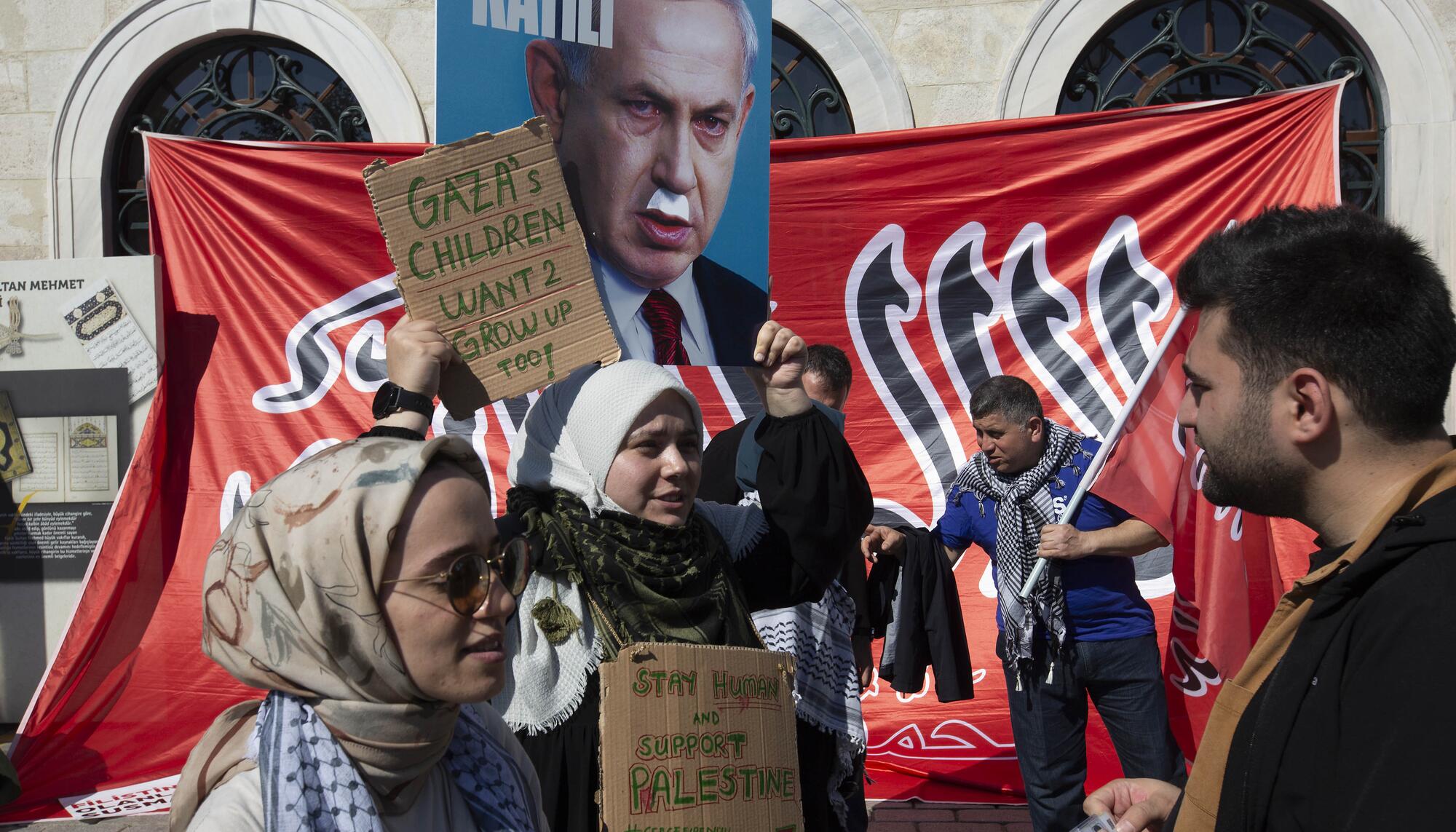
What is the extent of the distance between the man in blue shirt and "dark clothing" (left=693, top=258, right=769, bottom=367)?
159 cm

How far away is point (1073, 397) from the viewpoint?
17.4ft

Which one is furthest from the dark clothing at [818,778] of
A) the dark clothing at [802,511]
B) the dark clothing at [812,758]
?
the dark clothing at [802,511]

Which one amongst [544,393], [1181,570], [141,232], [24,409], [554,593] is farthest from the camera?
[141,232]

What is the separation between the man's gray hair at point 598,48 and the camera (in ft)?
8.47

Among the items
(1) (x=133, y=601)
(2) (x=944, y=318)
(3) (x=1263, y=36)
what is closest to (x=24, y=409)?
(1) (x=133, y=601)

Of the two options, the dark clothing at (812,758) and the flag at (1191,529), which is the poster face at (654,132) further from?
the flag at (1191,529)

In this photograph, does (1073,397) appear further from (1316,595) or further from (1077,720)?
(1316,595)

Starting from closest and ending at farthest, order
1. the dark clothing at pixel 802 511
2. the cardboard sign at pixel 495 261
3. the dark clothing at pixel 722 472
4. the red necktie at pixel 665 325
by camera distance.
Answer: the cardboard sign at pixel 495 261 → the dark clothing at pixel 802 511 → the red necktie at pixel 665 325 → the dark clothing at pixel 722 472

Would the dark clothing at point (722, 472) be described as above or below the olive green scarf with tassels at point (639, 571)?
above

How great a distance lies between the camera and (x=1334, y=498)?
141 cm

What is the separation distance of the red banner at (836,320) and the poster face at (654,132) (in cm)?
274

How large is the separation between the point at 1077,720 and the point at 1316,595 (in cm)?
278

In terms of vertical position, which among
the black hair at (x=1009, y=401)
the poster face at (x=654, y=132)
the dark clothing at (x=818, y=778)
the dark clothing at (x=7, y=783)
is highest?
the poster face at (x=654, y=132)

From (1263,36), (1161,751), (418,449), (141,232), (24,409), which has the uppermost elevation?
(1263,36)
